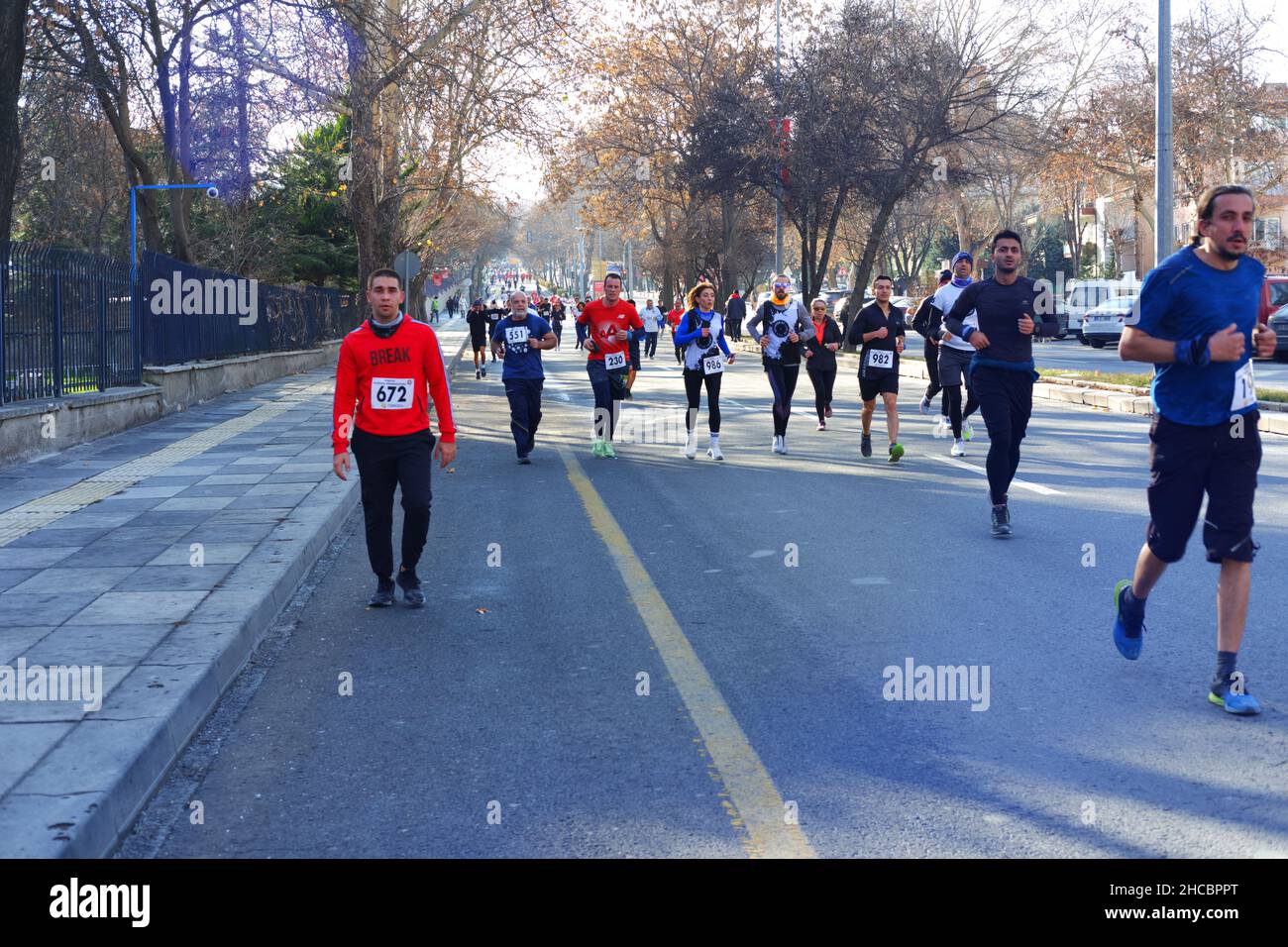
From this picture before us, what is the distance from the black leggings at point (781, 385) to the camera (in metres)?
14.3

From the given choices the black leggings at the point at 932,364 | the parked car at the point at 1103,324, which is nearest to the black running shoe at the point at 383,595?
the black leggings at the point at 932,364

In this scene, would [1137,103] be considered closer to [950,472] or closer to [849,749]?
[950,472]

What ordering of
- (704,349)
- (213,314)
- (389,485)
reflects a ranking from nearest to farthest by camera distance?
1. (389,485)
2. (704,349)
3. (213,314)

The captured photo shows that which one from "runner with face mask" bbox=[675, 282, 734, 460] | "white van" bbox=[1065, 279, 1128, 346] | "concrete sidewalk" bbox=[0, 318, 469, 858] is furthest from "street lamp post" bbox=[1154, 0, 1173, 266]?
"white van" bbox=[1065, 279, 1128, 346]

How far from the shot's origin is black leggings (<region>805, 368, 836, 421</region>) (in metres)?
16.2

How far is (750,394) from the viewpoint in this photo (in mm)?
23969

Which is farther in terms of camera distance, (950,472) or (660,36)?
(660,36)

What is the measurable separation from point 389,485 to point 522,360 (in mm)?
6389

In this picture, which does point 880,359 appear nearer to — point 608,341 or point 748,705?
point 608,341

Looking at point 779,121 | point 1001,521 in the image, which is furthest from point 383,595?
point 779,121

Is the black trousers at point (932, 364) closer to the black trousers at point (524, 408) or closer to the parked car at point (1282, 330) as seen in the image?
the black trousers at point (524, 408)

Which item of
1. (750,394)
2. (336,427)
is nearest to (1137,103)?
(750,394)

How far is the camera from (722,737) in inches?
201
